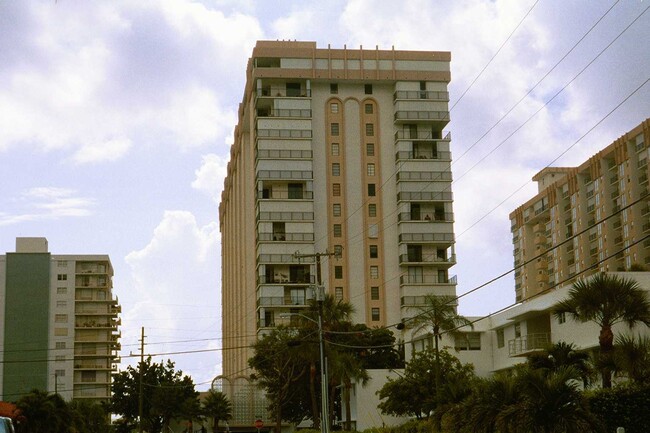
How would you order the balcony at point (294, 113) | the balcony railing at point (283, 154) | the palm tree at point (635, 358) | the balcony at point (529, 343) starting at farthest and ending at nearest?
the balcony at point (294, 113) < the balcony railing at point (283, 154) < the balcony at point (529, 343) < the palm tree at point (635, 358)

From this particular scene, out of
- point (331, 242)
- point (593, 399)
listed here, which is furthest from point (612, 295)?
point (331, 242)

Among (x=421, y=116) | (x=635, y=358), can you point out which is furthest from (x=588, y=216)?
(x=635, y=358)

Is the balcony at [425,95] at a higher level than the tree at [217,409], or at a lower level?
higher

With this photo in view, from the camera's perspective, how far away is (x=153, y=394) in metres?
110

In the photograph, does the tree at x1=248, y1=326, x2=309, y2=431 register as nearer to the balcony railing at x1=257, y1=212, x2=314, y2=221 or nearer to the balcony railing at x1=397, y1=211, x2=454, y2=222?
the balcony railing at x1=257, y1=212, x2=314, y2=221

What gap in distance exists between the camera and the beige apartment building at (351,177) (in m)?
121

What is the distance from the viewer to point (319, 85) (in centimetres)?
12606

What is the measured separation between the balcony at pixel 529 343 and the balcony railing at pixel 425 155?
58197mm

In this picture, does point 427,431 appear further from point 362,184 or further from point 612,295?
point 362,184

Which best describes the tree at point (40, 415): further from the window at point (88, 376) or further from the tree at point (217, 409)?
the window at point (88, 376)

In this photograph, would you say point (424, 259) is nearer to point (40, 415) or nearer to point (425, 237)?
point (425, 237)

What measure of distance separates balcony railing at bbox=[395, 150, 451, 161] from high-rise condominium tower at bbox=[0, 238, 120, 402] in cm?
6963

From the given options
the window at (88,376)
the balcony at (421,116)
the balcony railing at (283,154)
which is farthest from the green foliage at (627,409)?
the window at (88,376)

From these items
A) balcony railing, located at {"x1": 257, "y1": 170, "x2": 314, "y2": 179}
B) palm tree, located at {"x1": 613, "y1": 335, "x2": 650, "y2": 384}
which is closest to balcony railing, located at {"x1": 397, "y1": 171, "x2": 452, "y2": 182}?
balcony railing, located at {"x1": 257, "y1": 170, "x2": 314, "y2": 179}
